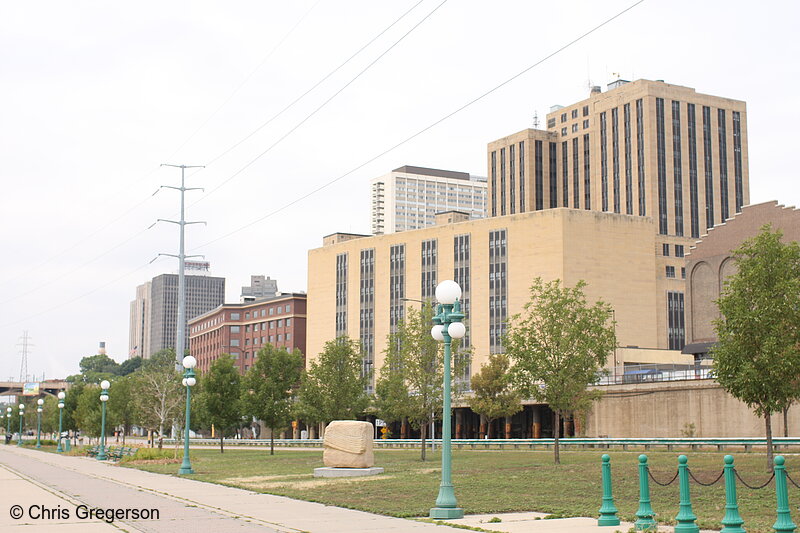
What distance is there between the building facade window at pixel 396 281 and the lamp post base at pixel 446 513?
111 m

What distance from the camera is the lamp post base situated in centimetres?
Answer: 1925

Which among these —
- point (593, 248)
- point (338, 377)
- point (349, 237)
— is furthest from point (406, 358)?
Result: point (349, 237)

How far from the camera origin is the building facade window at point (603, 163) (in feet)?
562

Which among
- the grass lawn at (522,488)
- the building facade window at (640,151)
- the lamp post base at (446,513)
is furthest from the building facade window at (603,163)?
the lamp post base at (446,513)

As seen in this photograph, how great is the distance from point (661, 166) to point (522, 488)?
144 meters

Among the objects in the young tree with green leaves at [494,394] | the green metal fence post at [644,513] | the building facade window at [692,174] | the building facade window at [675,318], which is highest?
the building facade window at [692,174]

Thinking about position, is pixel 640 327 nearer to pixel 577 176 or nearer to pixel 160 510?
pixel 577 176

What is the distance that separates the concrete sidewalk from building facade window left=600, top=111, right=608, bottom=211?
14736 centimetres

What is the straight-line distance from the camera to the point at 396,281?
435 feet

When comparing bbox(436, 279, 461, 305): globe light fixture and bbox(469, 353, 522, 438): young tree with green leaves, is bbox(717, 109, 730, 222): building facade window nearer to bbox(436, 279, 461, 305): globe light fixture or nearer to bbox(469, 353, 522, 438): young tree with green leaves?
bbox(469, 353, 522, 438): young tree with green leaves

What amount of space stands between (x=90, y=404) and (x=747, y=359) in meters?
76.8

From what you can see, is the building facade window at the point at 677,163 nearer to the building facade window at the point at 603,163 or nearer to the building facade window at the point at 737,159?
the building facade window at the point at 737,159

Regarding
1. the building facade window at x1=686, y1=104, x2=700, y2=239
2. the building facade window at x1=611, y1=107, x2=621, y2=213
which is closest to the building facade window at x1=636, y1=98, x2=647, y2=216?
the building facade window at x1=611, y1=107, x2=621, y2=213

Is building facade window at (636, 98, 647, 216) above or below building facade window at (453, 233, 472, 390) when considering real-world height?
above
